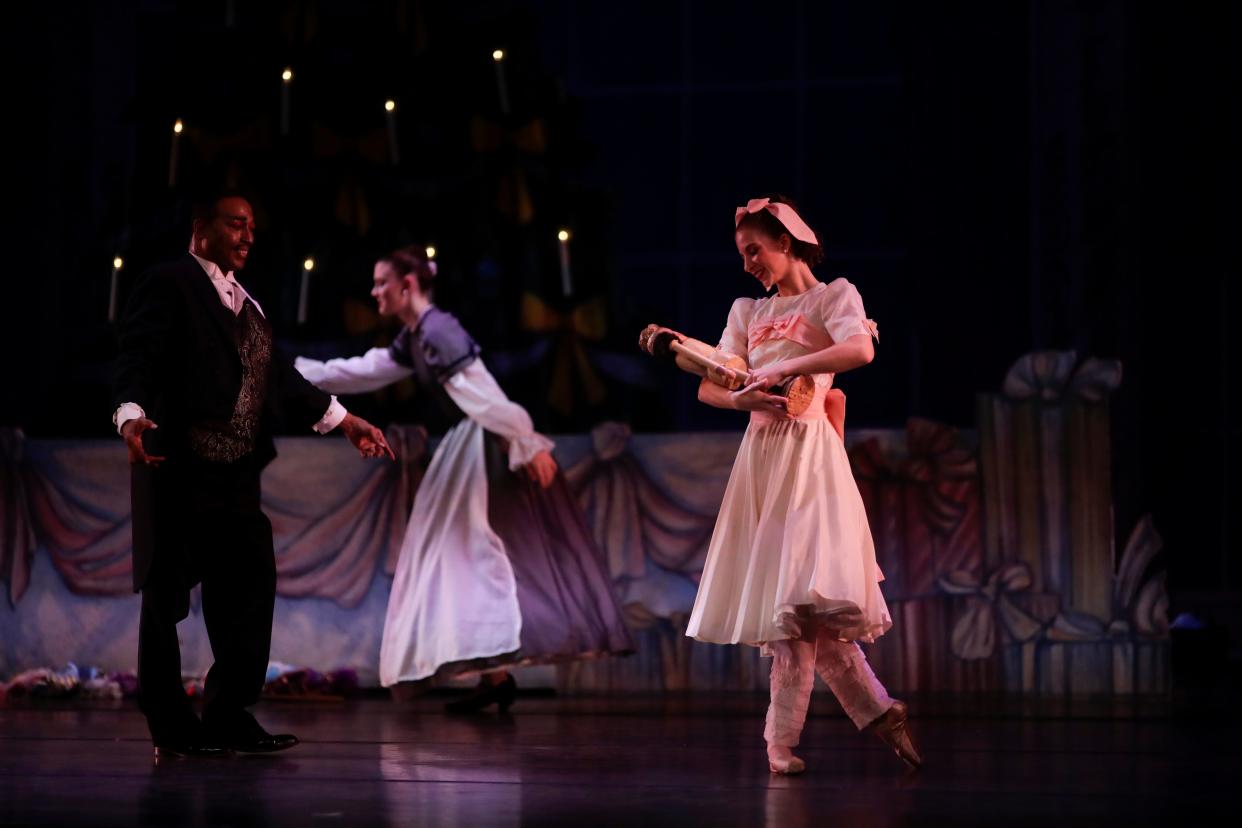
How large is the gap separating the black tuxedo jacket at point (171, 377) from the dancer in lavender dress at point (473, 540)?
1.34 meters

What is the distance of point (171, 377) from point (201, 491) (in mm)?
285

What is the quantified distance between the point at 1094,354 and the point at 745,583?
4.30 metres

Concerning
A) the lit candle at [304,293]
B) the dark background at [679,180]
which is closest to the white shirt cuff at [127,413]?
the lit candle at [304,293]

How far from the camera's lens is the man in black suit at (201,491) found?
4195 mm

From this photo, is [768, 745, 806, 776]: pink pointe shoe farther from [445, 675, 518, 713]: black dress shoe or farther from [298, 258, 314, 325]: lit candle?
[298, 258, 314, 325]: lit candle

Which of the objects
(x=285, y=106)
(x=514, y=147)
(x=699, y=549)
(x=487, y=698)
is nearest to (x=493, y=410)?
(x=487, y=698)

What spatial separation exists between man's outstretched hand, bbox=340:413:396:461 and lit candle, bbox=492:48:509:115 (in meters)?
2.79

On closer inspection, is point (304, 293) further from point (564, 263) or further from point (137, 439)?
point (137, 439)

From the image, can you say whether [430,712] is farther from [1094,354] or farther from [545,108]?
[1094,354]

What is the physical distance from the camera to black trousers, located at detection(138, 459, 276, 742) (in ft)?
13.8

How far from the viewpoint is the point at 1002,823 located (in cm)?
308

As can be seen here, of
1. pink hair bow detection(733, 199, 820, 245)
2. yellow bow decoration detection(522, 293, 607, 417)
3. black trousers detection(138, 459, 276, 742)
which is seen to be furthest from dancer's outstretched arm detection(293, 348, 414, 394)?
pink hair bow detection(733, 199, 820, 245)

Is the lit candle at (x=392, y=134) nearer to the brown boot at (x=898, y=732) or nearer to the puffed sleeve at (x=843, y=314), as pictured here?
the puffed sleeve at (x=843, y=314)

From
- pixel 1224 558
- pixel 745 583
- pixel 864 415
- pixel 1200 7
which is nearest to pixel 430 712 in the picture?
pixel 745 583
